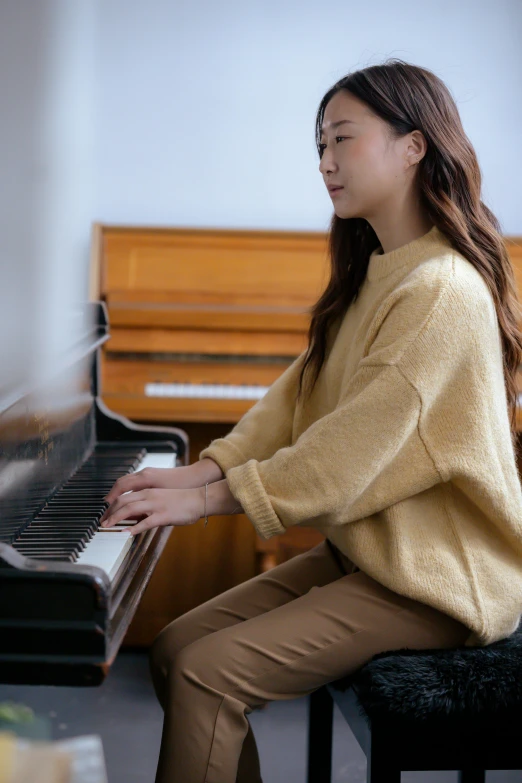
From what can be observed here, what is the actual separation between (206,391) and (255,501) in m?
1.40

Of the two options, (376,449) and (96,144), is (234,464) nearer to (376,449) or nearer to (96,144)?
(376,449)

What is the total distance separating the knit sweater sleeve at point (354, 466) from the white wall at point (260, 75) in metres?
2.07

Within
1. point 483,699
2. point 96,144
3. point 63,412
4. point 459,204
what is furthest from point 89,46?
point 483,699

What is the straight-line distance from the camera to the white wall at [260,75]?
328cm

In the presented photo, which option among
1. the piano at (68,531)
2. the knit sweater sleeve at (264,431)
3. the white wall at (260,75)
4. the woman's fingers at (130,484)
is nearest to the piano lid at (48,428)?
the piano at (68,531)

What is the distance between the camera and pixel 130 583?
1373mm

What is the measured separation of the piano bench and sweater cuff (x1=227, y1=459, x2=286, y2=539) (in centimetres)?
25

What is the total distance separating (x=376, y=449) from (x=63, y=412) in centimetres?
68

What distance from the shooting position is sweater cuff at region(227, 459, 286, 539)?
1.40m

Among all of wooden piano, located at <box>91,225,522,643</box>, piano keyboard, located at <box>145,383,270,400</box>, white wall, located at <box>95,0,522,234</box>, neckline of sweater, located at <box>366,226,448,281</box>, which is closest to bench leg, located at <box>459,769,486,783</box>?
neckline of sweater, located at <box>366,226,448,281</box>

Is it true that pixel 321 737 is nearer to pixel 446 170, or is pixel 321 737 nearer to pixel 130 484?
pixel 130 484

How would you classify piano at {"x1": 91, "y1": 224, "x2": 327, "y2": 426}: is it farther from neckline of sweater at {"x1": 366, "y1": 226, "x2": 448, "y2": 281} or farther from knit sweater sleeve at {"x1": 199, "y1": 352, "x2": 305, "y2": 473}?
neckline of sweater at {"x1": 366, "y1": 226, "x2": 448, "y2": 281}

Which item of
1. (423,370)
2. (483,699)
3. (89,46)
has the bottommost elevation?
(483,699)

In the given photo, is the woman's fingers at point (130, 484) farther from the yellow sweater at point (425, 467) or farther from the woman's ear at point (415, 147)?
the woman's ear at point (415, 147)
